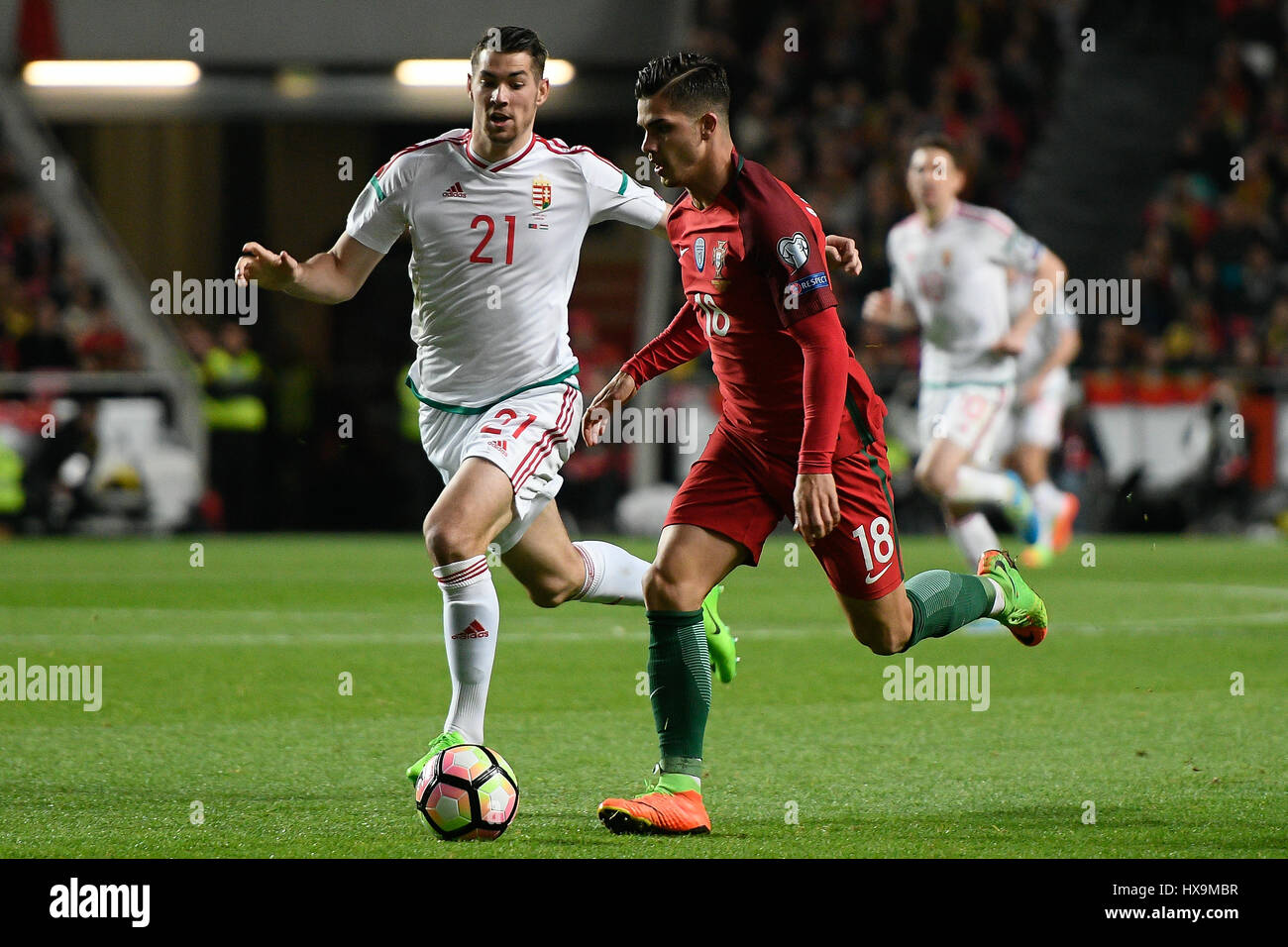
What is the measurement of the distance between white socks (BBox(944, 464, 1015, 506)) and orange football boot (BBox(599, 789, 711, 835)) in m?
4.91

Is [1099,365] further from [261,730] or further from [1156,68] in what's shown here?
[261,730]

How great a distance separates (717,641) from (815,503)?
58.3 inches

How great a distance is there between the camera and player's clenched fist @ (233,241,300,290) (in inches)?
204

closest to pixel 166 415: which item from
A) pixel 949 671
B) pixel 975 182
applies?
pixel 975 182

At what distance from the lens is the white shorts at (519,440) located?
5.52 meters

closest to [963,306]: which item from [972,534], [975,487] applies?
[975,487]

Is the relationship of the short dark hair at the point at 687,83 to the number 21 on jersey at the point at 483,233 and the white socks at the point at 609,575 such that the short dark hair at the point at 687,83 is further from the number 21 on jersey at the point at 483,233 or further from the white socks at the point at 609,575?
the white socks at the point at 609,575

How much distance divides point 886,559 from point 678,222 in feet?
3.56

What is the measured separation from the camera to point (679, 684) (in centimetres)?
487

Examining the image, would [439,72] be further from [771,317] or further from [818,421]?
[818,421]

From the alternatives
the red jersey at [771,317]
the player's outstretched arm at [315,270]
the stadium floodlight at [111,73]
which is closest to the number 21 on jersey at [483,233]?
the player's outstretched arm at [315,270]

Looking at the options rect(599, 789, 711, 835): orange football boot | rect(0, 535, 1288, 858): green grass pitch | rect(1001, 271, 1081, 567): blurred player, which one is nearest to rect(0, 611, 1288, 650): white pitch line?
rect(0, 535, 1288, 858): green grass pitch

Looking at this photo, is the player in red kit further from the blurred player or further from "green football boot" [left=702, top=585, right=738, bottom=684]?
the blurred player

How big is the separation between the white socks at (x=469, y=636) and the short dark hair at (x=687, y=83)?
56.1 inches
